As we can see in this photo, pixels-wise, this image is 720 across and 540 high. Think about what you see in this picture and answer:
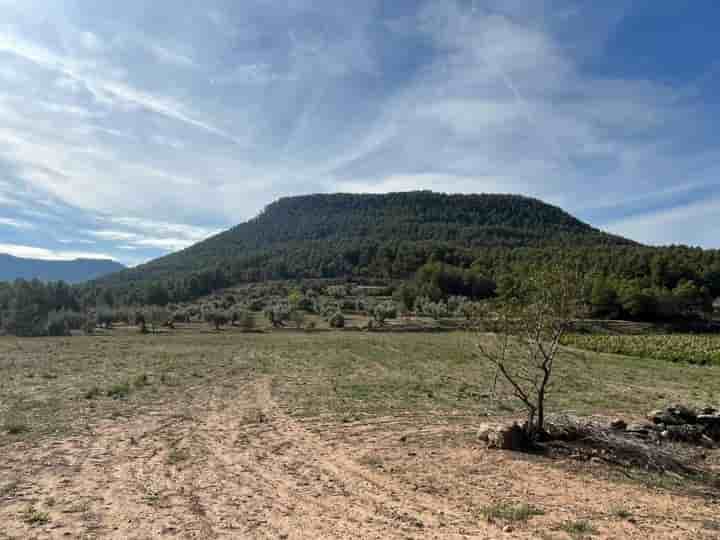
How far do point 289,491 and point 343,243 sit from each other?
512 feet

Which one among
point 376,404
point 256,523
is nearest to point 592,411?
point 376,404

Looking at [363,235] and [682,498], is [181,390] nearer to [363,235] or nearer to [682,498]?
[682,498]

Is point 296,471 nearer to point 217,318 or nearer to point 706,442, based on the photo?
point 706,442

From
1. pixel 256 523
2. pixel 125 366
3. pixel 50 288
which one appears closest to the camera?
pixel 256 523

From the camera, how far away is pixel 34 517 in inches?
270

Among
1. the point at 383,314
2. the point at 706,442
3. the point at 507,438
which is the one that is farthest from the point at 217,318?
the point at 706,442

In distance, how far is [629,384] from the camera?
2394 cm

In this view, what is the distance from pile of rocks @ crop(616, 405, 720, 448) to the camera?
12023 mm

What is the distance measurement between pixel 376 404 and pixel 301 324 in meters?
55.9

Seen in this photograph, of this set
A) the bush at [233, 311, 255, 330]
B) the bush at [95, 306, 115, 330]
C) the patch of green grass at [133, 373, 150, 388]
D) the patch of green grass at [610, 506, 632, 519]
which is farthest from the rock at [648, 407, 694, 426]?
the bush at [95, 306, 115, 330]

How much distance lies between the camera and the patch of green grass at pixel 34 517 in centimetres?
673

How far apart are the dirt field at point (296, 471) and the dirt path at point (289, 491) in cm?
4

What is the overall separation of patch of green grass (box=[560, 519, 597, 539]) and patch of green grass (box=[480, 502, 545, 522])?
481mm

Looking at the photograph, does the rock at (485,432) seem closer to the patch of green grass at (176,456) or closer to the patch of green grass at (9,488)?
the patch of green grass at (176,456)
